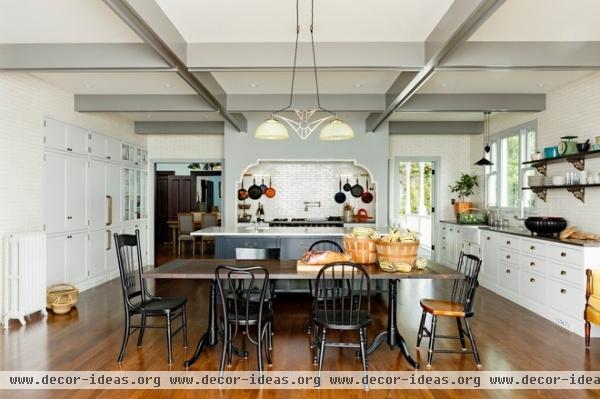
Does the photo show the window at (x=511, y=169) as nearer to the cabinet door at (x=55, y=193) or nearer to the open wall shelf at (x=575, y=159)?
the open wall shelf at (x=575, y=159)

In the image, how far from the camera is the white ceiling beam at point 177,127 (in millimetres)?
7848

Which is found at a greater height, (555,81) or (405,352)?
(555,81)

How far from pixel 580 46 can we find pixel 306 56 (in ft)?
9.13

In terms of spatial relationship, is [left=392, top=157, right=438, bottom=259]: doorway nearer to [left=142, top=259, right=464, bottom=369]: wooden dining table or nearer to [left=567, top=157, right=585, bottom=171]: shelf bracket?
[left=567, top=157, right=585, bottom=171]: shelf bracket

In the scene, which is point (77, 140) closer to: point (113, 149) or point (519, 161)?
point (113, 149)

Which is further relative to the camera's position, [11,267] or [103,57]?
[11,267]

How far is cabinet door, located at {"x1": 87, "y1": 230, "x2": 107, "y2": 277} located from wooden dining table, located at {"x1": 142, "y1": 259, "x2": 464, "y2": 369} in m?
3.23

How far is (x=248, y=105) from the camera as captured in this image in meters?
5.96

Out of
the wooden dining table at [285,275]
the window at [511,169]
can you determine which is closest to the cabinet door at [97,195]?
the wooden dining table at [285,275]

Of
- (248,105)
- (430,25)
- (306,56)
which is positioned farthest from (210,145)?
(430,25)

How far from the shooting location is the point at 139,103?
19.5 feet

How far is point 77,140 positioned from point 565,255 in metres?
6.58

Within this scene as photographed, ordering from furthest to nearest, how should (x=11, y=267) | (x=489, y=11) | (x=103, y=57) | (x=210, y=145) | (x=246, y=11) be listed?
(x=210, y=145)
(x=11, y=267)
(x=103, y=57)
(x=246, y=11)
(x=489, y=11)

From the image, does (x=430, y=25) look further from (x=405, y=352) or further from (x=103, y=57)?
(x=103, y=57)
